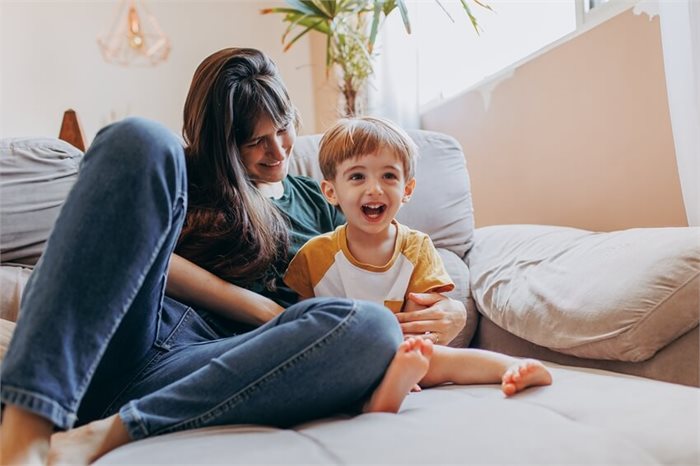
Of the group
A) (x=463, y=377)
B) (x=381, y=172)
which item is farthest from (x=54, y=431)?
(x=381, y=172)

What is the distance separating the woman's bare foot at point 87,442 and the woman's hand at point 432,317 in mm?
533

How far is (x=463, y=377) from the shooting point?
110 centimetres

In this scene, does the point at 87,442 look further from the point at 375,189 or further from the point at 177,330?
the point at 375,189

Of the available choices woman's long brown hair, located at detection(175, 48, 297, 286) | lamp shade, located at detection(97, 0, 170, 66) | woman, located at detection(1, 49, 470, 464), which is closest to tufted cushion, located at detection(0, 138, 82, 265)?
woman's long brown hair, located at detection(175, 48, 297, 286)

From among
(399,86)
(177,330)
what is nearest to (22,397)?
(177,330)

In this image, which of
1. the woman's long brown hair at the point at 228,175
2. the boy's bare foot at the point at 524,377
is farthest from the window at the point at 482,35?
the boy's bare foot at the point at 524,377

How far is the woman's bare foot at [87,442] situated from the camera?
793 mm

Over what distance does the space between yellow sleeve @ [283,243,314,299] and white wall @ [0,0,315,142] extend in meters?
2.41

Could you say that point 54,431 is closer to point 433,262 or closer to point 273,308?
point 273,308

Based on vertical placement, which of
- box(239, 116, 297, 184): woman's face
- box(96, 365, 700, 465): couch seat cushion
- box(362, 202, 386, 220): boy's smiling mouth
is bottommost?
box(96, 365, 700, 465): couch seat cushion

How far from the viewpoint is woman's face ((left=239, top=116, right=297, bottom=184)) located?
1.33m

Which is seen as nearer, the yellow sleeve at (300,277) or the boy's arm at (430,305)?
the boy's arm at (430,305)

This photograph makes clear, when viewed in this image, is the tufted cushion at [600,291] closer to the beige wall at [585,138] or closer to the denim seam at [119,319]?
the beige wall at [585,138]

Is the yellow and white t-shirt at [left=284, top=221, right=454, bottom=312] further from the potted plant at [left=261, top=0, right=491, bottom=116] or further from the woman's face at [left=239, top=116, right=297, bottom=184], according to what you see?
the potted plant at [left=261, top=0, right=491, bottom=116]
